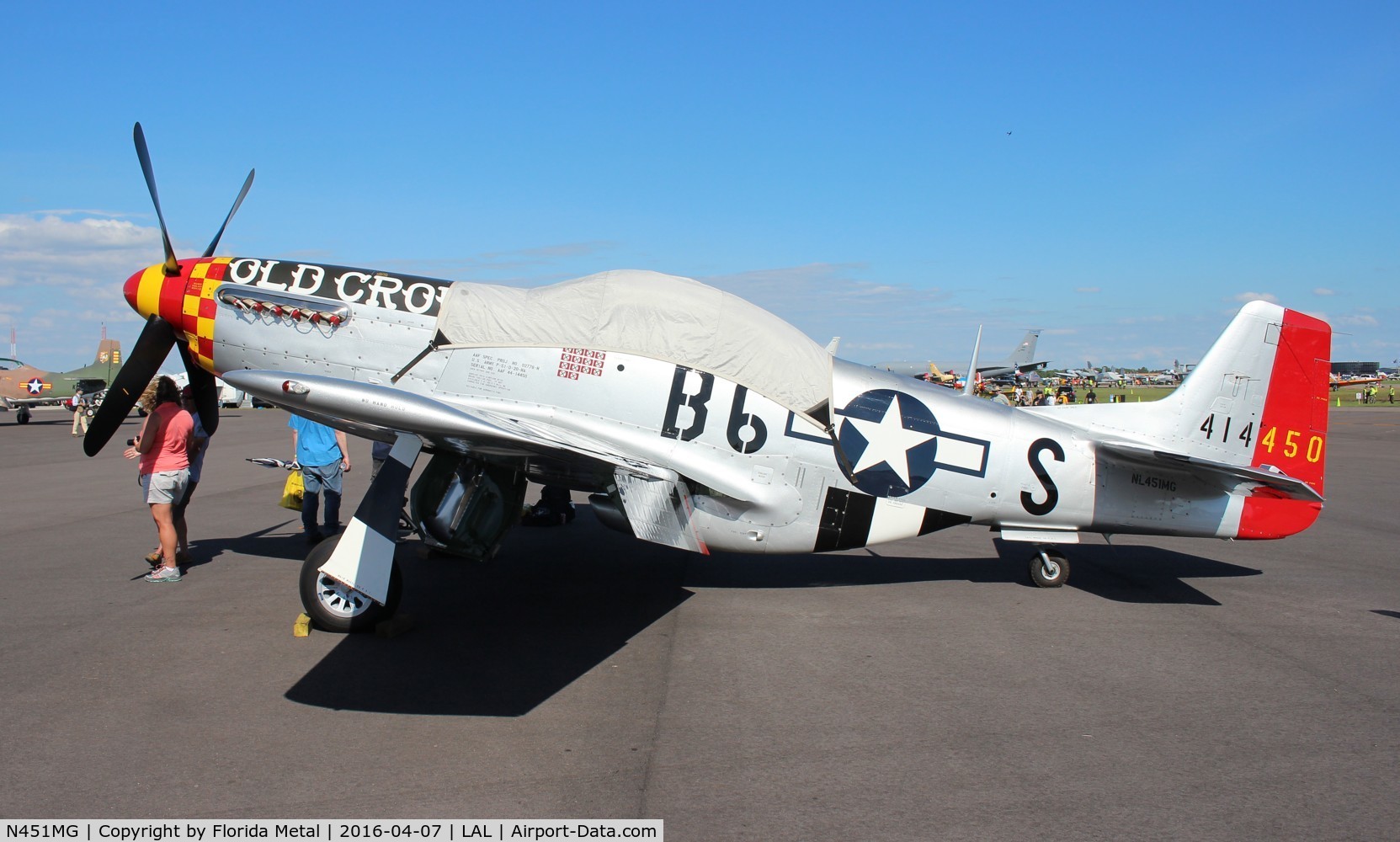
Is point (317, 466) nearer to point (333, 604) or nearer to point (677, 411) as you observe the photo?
point (333, 604)

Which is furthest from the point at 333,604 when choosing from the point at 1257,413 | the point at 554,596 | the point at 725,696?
the point at 1257,413

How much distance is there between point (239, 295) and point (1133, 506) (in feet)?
25.8

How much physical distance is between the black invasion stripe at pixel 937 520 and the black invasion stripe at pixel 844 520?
0.55 metres

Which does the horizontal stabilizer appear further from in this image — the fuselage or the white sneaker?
the white sneaker

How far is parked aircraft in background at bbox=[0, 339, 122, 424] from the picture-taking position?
31203 millimetres

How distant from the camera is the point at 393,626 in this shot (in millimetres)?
6023

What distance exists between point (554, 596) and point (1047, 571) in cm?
455

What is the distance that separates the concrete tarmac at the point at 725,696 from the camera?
3740 millimetres

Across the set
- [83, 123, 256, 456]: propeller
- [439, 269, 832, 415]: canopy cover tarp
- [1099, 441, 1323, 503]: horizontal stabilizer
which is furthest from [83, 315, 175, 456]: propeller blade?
[1099, 441, 1323, 503]: horizontal stabilizer

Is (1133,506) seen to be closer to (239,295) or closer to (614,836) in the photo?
(614,836)

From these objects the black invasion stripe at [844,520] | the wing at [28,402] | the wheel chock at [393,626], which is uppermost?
the black invasion stripe at [844,520]

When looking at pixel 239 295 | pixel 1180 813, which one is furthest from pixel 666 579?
pixel 1180 813

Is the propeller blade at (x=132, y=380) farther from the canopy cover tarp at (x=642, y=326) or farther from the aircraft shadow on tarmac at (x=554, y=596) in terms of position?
the aircraft shadow on tarmac at (x=554, y=596)

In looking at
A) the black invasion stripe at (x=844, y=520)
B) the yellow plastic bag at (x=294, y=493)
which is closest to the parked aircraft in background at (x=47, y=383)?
the yellow plastic bag at (x=294, y=493)
